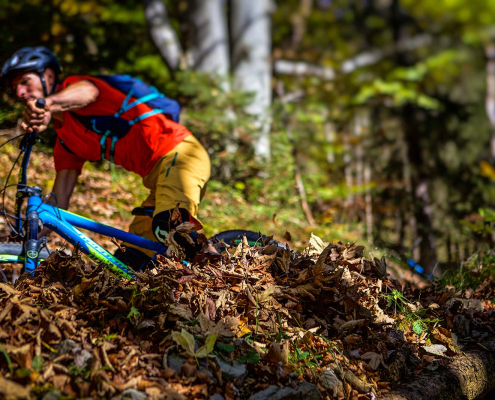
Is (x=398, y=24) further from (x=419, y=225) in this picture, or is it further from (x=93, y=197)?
(x=93, y=197)

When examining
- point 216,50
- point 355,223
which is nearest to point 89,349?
point 355,223

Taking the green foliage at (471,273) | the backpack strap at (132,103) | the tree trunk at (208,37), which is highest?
the tree trunk at (208,37)

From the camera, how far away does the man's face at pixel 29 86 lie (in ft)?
11.0

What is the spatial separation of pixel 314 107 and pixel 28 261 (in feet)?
32.0

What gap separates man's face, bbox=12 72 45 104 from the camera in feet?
11.0

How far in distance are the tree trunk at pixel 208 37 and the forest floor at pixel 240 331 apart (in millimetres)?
5777

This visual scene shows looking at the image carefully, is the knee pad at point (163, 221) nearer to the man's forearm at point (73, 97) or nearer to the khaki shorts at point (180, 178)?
the khaki shorts at point (180, 178)

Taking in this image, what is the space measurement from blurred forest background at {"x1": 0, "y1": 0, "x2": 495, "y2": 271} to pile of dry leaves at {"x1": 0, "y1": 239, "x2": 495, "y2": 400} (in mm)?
2649

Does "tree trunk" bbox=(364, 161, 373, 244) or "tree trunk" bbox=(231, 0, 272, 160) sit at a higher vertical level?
"tree trunk" bbox=(231, 0, 272, 160)

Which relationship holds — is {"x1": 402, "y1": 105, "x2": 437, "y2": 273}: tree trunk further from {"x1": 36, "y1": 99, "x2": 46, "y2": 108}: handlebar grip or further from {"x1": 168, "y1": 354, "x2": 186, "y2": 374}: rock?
{"x1": 36, "y1": 99, "x2": 46, "y2": 108}: handlebar grip

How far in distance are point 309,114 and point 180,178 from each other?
922 cm

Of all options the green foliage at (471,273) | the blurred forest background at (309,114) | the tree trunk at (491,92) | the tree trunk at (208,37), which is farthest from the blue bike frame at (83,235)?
the tree trunk at (491,92)

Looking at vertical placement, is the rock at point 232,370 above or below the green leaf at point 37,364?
below

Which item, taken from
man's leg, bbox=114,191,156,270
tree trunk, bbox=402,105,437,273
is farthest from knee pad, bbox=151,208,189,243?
tree trunk, bbox=402,105,437,273
